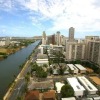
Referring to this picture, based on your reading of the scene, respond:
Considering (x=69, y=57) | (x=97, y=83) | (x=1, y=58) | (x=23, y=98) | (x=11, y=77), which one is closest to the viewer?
(x=23, y=98)

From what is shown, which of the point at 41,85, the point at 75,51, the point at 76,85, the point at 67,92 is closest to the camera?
the point at 67,92

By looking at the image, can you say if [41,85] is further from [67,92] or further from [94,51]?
[94,51]

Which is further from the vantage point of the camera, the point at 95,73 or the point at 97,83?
the point at 95,73

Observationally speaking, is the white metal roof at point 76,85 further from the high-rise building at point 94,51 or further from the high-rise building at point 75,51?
the high-rise building at point 75,51

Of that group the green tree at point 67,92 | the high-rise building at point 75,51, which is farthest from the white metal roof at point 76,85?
the high-rise building at point 75,51

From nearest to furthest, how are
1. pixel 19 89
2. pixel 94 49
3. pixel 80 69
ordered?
pixel 19 89 → pixel 80 69 → pixel 94 49

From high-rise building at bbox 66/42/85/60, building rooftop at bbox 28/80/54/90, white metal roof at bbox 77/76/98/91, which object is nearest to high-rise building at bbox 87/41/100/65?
high-rise building at bbox 66/42/85/60

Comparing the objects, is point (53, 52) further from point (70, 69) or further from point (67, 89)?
point (67, 89)

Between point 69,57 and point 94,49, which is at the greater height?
point 94,49

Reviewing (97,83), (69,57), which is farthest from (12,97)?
(69,57)

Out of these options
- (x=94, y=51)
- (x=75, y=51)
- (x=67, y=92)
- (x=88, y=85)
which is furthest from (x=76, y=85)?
(x=75, y=51)

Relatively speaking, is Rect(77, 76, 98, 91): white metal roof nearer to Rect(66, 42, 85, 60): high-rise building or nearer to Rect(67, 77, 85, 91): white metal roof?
Rect(67, 77, 85, 91): white metal roof
